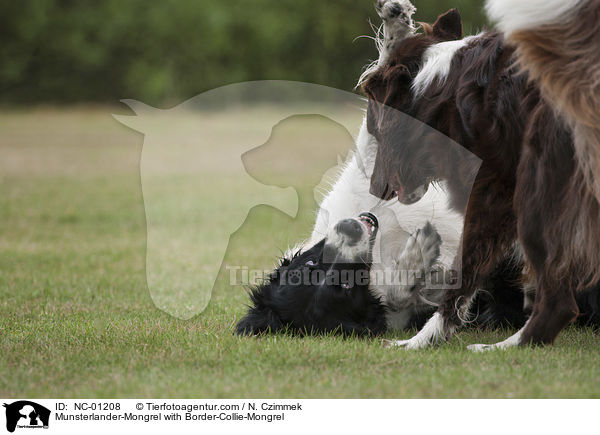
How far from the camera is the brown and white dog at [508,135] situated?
289 cm

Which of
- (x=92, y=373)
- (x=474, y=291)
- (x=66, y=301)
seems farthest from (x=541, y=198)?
Answer: (x=66, y=301)

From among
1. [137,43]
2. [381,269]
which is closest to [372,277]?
[381,269]

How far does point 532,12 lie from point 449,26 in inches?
37.2

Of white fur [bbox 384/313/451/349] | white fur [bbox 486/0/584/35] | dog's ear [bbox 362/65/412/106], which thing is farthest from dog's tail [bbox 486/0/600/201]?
white fur [bbox 384/313/451/349]

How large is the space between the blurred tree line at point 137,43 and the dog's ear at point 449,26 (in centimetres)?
2184

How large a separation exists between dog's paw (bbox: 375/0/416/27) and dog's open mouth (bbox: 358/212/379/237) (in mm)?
1159

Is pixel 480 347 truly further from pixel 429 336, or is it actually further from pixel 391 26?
pixel 391 26

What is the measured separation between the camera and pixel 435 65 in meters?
3.54

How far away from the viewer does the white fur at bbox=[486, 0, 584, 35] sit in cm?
286

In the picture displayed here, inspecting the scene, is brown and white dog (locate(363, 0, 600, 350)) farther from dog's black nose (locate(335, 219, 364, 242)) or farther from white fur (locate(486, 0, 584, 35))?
dog's black nose (locate(335, 219, 364, 242))
